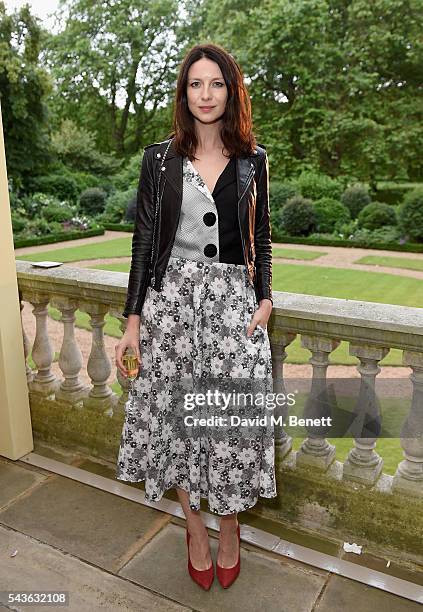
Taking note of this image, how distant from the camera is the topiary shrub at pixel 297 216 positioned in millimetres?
17203

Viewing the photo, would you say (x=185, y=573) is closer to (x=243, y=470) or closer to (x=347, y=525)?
(x=243, y=470)

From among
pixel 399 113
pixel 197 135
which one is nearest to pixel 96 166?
pixel 399 113

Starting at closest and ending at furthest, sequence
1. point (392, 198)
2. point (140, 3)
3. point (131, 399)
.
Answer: point (131, 399)
point (392, 198)
point (140, 3)

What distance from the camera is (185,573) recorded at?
2318 millimetres

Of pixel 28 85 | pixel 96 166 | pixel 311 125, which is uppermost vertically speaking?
pixel 28 85

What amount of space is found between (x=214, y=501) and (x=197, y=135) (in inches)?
56.3

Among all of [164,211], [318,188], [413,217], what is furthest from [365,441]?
Answer: [318,188]

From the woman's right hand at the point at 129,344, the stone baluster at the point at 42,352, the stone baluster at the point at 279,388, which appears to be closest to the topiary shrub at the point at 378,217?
the stone baluster at the point at 42,352

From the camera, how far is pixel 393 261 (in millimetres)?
13508

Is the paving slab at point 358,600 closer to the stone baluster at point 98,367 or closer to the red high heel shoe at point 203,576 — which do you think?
the red high heel shoe at point 203,576

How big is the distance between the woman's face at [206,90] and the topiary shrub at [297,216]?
15521 mm

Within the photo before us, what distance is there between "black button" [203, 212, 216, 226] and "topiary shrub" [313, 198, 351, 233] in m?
16.0

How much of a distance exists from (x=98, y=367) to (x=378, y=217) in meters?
15.2

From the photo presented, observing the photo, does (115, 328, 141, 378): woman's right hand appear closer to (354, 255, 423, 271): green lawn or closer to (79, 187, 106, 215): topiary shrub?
(354, 255, 423, 271): green lawn
